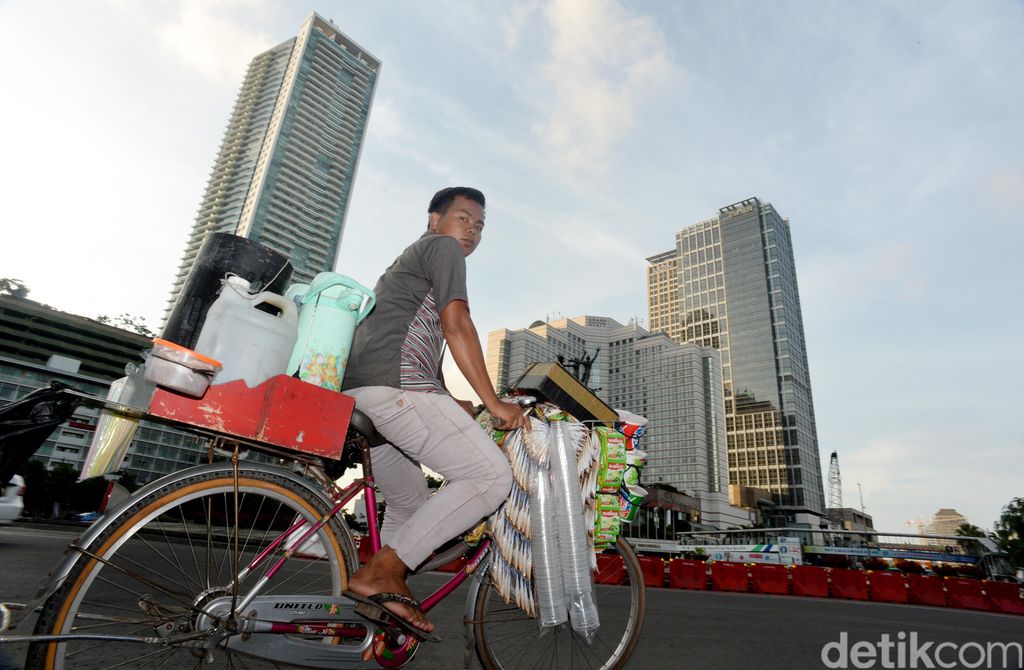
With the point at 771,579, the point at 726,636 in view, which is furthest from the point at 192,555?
the point at 771,579

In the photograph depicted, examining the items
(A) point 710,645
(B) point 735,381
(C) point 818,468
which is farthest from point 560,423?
(C) point 818,468

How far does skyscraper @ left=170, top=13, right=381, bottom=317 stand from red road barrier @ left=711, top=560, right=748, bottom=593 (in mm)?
97576

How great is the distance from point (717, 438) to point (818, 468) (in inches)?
1268

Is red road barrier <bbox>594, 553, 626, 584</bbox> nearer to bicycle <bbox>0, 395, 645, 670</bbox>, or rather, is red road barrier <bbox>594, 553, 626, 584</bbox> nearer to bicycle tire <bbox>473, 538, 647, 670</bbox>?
bicycle tire <bbox>473, 538, 647, 670</bbox>

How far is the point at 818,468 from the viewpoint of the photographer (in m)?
119

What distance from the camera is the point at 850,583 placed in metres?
14.0

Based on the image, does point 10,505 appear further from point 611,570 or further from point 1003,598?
point 1003,598

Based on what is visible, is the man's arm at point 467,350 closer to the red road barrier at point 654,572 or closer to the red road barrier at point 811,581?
the red road barrier at point 654,572

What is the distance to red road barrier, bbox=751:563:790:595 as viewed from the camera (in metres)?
14.4

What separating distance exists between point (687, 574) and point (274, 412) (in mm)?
16207

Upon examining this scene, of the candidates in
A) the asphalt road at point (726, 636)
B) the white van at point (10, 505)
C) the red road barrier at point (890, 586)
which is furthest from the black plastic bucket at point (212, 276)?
the red road barrier at point (890, 586)

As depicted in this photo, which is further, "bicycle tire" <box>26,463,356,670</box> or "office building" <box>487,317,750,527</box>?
"office building" <box>487,317,750,527</box>

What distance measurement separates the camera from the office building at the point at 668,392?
3979 inches

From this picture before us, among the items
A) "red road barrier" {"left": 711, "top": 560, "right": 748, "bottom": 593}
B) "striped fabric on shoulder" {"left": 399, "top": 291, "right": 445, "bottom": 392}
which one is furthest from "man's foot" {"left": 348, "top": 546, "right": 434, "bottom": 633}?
"red road barrier" {"left": 711, "top": 560, "right": 748, "bottom": 593}
